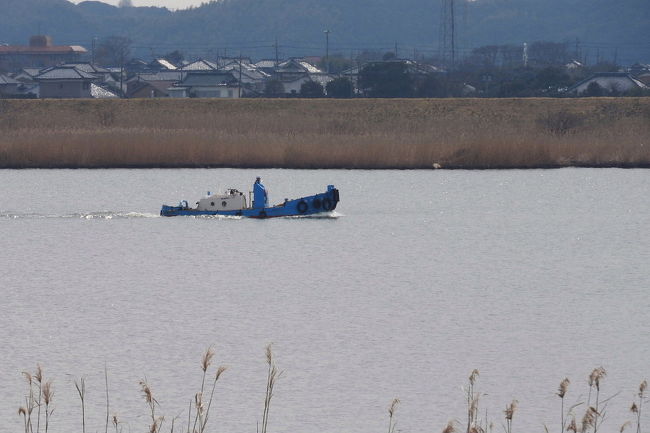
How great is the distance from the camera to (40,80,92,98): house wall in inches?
5684

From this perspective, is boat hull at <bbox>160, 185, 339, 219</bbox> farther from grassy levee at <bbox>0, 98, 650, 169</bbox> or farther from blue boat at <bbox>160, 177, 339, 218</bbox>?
grassy levee at <bbox>0, 98, 650, 169</bbox>

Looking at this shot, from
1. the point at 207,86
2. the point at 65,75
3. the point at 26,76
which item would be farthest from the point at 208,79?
the point at 26,76

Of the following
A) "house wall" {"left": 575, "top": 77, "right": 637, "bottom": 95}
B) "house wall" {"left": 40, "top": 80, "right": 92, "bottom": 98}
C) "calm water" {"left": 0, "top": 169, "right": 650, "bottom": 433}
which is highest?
"house wall" {"left": 40, "top": 80, "right": 92, "bottom": 98}

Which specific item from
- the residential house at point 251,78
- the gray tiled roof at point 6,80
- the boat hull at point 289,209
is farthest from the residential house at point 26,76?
the boat hull at point 289,209

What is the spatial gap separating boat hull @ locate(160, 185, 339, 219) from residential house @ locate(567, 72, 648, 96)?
79.4 meters

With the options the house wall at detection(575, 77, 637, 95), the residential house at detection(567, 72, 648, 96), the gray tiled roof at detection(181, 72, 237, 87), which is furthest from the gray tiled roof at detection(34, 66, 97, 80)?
the house wall at detection(575, 77, 637, 95)

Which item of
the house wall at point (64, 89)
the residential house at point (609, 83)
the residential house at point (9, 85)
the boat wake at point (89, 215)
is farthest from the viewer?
the residential house at point (9, 85)

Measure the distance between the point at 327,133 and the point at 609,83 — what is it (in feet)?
198

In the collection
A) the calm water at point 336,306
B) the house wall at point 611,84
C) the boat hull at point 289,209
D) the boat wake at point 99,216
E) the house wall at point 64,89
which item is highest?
the house wall at point 64,89

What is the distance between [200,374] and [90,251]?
20309 mm

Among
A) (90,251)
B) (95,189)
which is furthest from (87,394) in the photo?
(95,189)

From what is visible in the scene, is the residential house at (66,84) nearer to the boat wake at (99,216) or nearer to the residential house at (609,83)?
the residential house at (609,83)

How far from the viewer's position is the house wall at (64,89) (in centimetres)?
14438

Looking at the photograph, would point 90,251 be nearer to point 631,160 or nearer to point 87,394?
point 87,394
